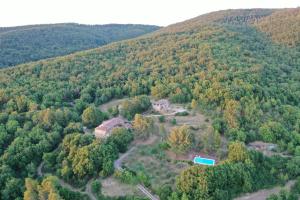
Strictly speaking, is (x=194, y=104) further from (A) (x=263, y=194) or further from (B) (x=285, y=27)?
(B) (x=285, y=27)

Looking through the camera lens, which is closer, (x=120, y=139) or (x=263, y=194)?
(x=263, y=194)

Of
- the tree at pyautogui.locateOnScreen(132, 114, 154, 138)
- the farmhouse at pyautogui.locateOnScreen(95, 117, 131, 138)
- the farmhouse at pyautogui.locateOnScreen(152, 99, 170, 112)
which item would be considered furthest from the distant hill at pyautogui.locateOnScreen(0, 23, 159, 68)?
the tree at pyautogui.locateOnScreen(132, 114, 154, 138)

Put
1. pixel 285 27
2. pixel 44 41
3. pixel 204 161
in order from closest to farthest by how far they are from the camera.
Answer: pixel 204 161 < pixel 285 27 < pixel 44 41

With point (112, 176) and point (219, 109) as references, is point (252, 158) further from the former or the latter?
point (112, 176)

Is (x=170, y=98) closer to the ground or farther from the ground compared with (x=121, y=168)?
farther from the ground

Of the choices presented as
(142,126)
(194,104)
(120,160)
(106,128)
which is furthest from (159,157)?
(194,104)

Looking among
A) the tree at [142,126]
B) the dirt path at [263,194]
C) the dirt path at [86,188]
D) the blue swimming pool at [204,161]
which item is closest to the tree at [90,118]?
the tree at [142,126]

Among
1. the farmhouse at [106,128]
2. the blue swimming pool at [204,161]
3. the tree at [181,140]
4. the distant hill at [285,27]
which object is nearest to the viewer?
the blue swimming pool at [204,161]

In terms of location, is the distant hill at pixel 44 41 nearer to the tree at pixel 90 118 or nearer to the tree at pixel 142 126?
the tree at pixel 90 118

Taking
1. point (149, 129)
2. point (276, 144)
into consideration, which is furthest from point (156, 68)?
point (276, 144)
